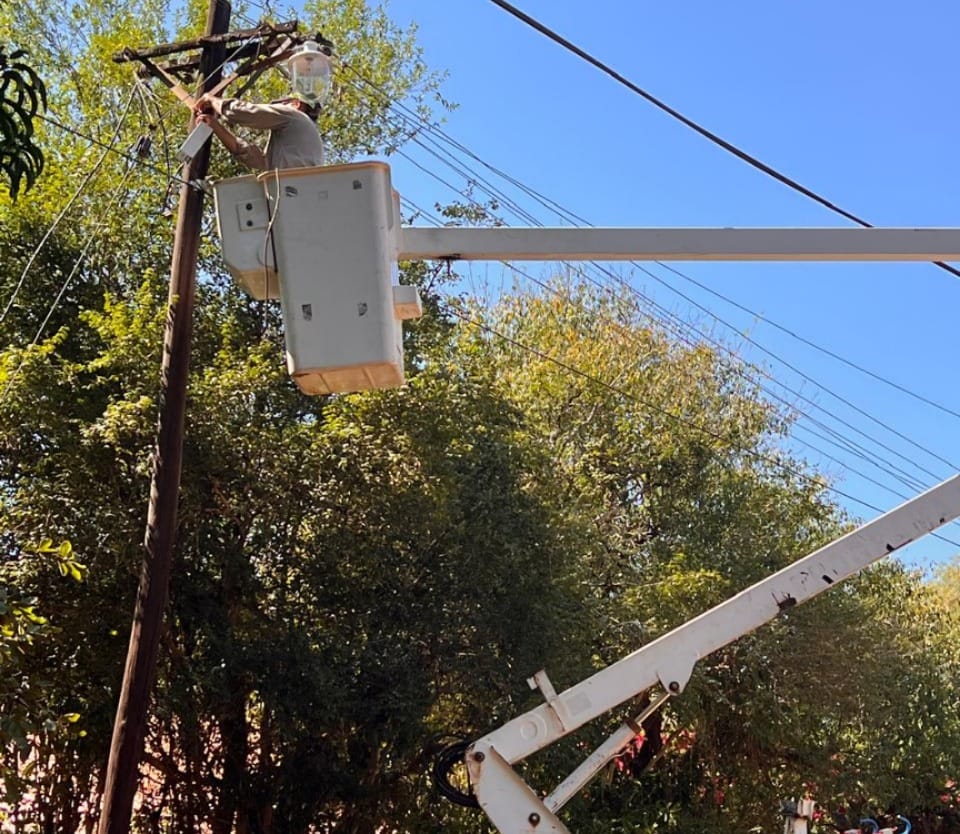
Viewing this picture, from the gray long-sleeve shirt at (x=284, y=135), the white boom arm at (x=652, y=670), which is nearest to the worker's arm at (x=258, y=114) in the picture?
the gray long-sleeve shirt at (x=284, y=135)

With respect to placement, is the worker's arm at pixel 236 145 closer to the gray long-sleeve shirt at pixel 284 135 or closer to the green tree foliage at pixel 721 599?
the gray long-sleeve shirt at pixel 284 135

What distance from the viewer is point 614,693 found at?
627cm

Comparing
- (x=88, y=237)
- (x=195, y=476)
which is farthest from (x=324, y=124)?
(x=195, y=476)

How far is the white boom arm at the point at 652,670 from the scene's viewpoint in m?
6.19

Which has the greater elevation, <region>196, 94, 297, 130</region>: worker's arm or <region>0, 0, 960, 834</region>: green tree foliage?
<region>0, 0, 960, 834</region>: green tree foliage

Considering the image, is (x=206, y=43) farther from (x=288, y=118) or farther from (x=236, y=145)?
(x=288, y=118)

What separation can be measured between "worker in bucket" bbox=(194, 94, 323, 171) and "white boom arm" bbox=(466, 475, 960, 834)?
329cm

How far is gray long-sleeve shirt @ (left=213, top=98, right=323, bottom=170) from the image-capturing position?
3.91 meters

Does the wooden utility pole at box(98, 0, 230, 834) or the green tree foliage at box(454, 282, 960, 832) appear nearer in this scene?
the wooden utility pole at box(98, 0, 230, 834)

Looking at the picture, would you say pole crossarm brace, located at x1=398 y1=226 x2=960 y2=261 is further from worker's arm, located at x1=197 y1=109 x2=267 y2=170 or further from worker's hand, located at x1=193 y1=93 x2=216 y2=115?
worker's hand, located at x1=193 y1=93 x2=216 y2=115

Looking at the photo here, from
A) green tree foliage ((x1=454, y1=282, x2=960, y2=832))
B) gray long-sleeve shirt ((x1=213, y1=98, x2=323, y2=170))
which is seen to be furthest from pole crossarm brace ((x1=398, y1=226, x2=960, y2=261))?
green tree foliage ((x1=454, y1=282, x2=960, y2=832))

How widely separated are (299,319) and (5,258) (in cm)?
798

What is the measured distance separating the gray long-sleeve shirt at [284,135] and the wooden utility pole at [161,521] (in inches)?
121

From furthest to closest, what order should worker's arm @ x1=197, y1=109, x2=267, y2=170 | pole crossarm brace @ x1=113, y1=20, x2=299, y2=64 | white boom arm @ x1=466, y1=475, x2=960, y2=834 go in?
1. pole crossarm brace @ x1=113, y1=20, x2=299, y2=64
2. white boom arm @ x1=466, y1=475, x2=960, y2=834
3. worker's arm @ x1=197, y1=109, x2=267, y2=170
